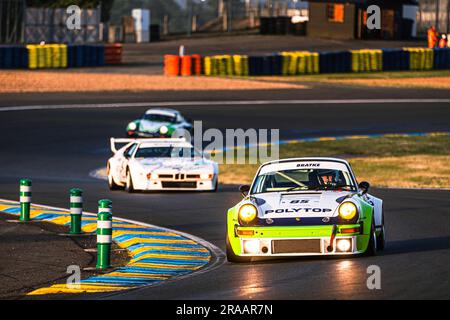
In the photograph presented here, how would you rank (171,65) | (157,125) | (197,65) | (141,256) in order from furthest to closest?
(197,65)
(171,65)
(157,125)
(141,256)

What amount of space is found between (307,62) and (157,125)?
2828 cm

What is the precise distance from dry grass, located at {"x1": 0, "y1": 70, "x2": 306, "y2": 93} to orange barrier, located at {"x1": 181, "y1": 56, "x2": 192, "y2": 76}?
49.5 inches

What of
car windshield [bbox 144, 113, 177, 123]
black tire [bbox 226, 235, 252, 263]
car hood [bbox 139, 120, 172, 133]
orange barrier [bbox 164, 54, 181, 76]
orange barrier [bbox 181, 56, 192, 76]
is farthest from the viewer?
orange barrier [bbox 181, 56, 192, 76]

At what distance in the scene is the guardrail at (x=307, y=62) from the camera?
59.1 meters

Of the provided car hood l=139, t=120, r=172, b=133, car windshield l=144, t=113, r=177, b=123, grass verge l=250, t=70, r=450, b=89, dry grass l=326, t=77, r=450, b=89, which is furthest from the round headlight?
dry grass l=326, t=77, r=450, b=89

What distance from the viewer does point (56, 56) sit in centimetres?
6019

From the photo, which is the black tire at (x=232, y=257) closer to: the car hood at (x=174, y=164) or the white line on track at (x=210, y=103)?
the car hood at (x=174, y=164)

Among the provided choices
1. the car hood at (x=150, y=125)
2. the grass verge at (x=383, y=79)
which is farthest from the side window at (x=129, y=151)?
the grass verge at (x=383, y=79)

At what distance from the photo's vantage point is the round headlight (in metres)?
13.6

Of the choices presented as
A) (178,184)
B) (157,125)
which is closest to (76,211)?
(178,184)

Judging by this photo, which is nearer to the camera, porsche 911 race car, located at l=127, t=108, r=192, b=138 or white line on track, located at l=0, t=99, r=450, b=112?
porsche 911 race car, located at l=127, t=108, r=192, b=138

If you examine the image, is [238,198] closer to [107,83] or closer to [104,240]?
[104,240]

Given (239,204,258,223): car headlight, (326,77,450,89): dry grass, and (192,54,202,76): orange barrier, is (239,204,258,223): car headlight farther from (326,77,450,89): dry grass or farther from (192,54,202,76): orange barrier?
(192,54,202,76): orange barrier

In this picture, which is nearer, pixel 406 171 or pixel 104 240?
pixel 104 240
